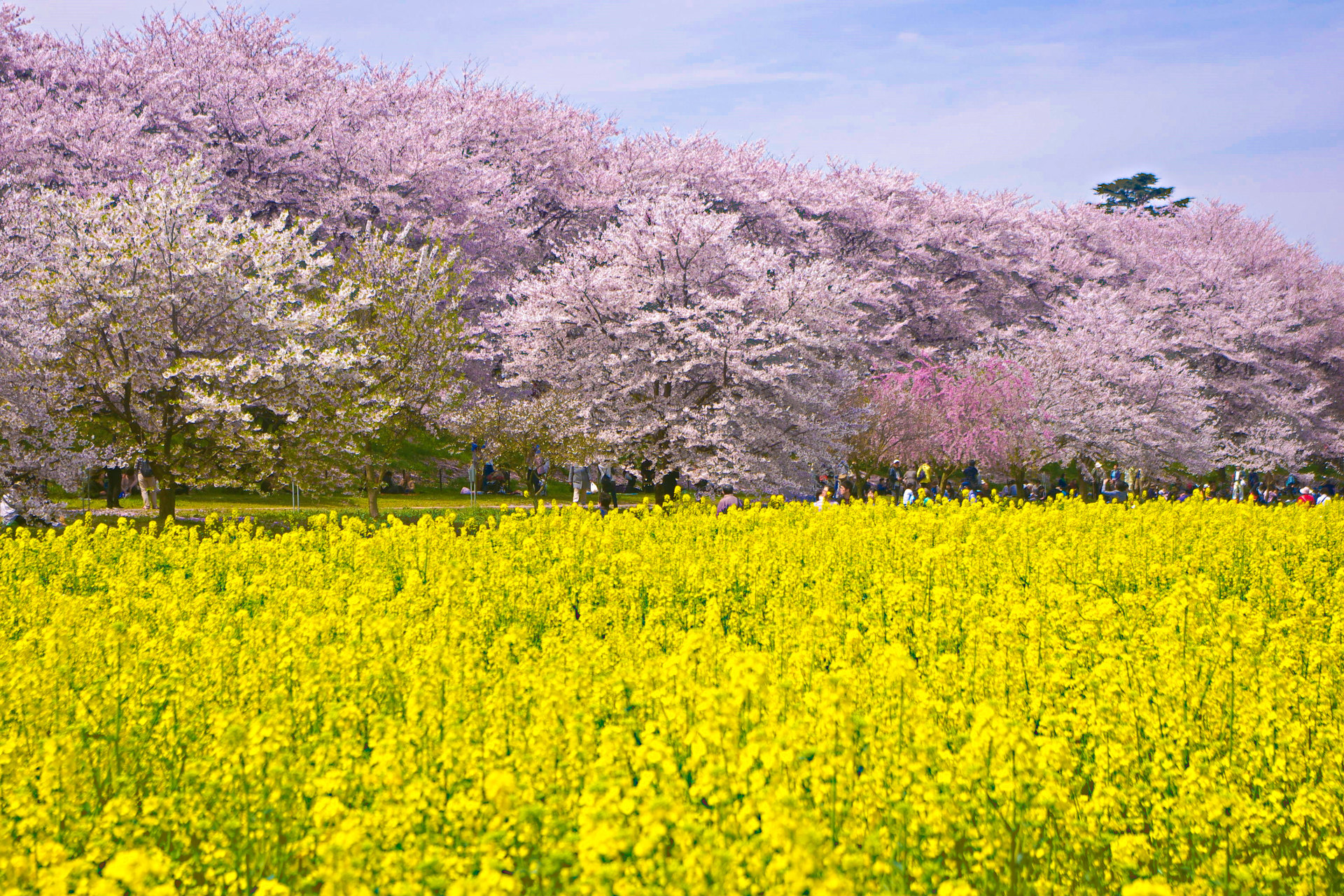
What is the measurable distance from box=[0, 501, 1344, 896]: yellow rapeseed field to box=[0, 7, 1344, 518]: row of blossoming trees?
9.21 m

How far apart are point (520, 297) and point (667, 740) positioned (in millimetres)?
23193

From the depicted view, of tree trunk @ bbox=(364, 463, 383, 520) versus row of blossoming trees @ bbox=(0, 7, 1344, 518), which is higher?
row of blossoming trees @ bbox=(0, 7, 1344, 518)

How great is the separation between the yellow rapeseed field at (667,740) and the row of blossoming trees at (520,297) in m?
9.21

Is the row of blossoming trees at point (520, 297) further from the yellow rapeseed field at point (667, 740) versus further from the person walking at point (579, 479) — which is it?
the yellow rapeseed field at point (667, 740)

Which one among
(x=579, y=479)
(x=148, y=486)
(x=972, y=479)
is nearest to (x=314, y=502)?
(x=148, y=486)

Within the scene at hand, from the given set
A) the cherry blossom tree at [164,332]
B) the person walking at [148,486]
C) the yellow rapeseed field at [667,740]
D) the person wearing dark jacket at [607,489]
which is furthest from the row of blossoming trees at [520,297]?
the yellow rapeseed field at [667,740]

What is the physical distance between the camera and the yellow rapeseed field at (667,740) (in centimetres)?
347

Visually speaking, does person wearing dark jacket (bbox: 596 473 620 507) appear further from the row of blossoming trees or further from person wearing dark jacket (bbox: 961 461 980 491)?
person wearing dark jacket (bbox: 961 461 980 491)

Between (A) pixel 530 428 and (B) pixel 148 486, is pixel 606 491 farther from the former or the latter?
(B) pixel 148 486

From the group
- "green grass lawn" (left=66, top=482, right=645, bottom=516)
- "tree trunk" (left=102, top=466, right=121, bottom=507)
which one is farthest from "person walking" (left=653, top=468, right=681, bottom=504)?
"tree trunk" (left=102, top=466, right=121, bottom=507)

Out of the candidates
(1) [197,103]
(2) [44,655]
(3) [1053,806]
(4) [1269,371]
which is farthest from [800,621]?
(4) [1269,371]

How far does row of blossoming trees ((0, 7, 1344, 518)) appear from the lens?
679 inches

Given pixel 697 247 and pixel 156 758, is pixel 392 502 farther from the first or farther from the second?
pixel 156 758

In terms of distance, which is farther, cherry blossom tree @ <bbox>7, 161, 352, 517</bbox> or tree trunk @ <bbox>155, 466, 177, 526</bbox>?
tree trunk @ <bbox>155, 466, 177, 526</bbox>
